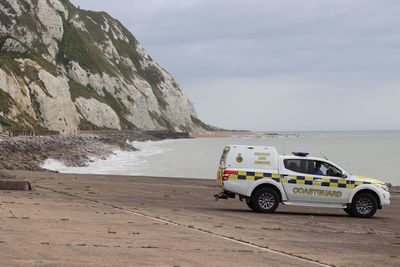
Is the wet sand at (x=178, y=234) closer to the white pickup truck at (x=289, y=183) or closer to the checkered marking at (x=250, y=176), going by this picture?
the white pickup truck at (x=289, y=183)

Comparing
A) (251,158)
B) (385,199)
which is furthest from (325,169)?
(251,158)

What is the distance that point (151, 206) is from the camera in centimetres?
2270

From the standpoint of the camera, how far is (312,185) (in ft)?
70.8

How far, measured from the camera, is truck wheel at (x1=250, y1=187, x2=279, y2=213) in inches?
847

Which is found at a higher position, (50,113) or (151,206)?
(50,113)

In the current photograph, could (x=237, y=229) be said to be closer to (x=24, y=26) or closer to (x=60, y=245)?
(x=60, y=245)

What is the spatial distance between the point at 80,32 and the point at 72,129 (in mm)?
75207

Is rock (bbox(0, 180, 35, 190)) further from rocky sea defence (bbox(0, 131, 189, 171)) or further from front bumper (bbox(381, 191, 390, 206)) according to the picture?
rocky sea defence (bbox(0, 131, 189, 171))

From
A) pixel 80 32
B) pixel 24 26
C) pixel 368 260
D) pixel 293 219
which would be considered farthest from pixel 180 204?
pixel 80 32

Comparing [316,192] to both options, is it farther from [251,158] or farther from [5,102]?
[5,102]

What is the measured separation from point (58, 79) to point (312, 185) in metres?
108

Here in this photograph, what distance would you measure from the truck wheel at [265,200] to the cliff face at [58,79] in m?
75.3

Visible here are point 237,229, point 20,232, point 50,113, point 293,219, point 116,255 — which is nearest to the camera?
point 116,255

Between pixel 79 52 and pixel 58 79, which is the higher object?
pixel 79 52
